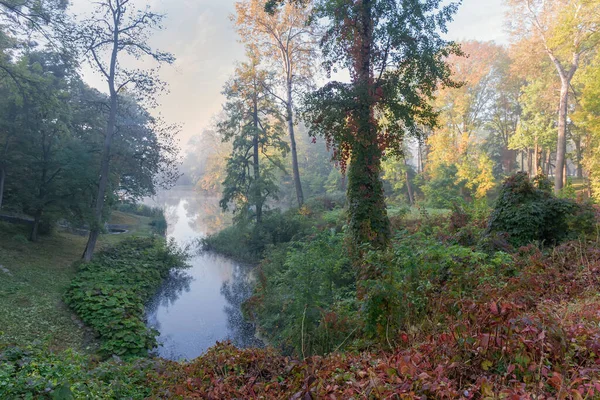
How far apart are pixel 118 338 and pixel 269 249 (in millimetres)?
8582

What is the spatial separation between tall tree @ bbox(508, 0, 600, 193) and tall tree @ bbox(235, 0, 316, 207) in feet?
35.0

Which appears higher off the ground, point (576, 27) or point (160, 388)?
point (576, 27)

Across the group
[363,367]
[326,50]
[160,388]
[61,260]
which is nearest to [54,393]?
[160,388]

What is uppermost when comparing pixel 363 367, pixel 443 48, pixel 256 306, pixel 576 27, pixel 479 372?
pixel 576 27

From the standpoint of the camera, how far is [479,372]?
9.79 feet

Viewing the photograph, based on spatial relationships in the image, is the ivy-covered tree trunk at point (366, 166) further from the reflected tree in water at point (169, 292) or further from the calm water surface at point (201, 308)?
the reflected tree in water at point (169, 292)

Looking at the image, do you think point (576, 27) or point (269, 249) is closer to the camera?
point (576, 27)

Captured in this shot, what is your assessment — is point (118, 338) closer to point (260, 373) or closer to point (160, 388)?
point (160, 388)

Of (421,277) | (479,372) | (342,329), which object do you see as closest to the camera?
(479,372)

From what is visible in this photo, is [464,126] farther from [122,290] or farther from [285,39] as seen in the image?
[122,290]

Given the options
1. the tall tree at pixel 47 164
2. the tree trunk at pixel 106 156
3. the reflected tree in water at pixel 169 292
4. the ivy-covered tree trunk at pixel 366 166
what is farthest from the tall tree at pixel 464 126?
the tall tree at pixel 47 164

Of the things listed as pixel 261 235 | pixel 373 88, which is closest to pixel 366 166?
pixel 373 88

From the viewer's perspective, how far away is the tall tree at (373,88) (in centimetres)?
862

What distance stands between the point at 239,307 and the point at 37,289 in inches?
221
